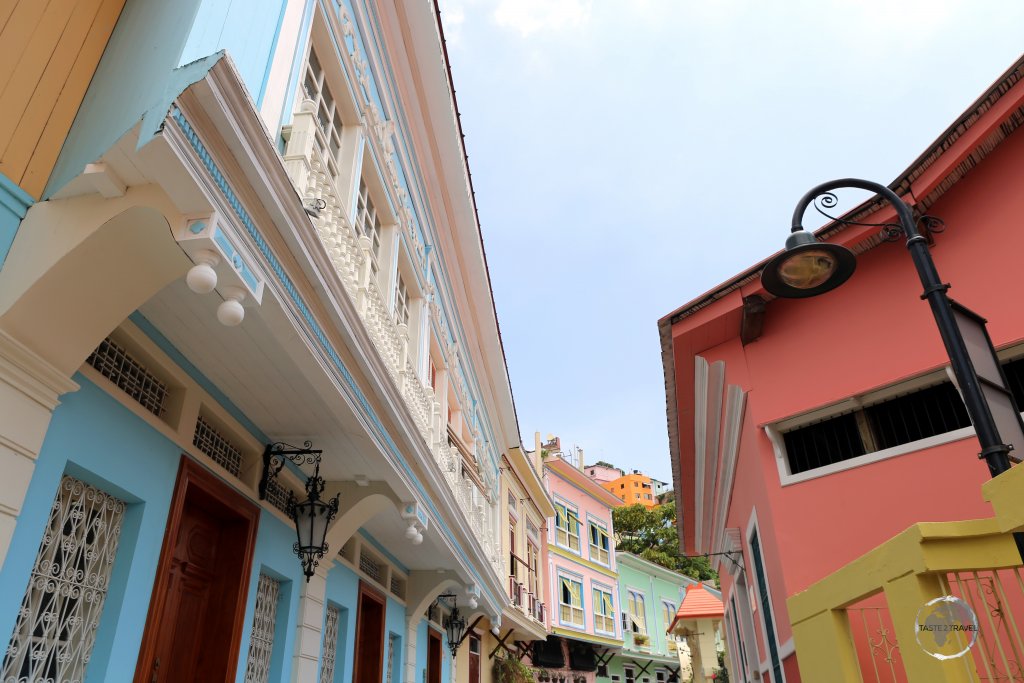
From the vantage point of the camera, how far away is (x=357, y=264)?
226 inches

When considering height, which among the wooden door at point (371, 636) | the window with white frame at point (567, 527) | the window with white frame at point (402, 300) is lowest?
the wooden door at point (371, 636)

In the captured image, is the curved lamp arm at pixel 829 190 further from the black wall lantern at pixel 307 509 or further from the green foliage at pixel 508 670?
the green foliage at pixel 508 670

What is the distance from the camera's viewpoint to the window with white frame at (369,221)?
22.8 feet

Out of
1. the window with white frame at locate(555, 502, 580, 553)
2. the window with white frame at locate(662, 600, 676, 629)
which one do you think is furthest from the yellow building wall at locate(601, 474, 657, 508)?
the window with white frame at locate(555, 502, 580, 553)

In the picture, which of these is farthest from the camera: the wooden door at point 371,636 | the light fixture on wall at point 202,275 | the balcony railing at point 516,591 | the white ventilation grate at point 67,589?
the balcony railing at point 516,591

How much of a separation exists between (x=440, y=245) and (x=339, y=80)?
15.4ft

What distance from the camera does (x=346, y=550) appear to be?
312 inches

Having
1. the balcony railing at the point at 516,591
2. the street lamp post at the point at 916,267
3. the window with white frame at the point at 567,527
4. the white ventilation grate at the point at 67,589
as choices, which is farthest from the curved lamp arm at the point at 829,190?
the window with white frame at the point at 567,527

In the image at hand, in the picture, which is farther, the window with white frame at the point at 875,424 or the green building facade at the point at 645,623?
the green building facade at the point at 645,623

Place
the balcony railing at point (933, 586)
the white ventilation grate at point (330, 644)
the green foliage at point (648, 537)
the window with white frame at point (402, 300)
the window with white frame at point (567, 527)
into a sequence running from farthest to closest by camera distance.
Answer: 1. the green foliage at point (648, 537)
2. the window with white frame at point (567, 527)
3. the window with white frame at point (402, 300)
4. the white ventilation grate at point (330, 644)
5. the balcony railing at point (933, 586)

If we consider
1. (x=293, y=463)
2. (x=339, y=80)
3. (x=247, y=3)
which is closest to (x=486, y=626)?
(x=293, y=463)

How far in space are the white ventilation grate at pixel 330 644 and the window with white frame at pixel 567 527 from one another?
18.0 m

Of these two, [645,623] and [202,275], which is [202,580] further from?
[645,623]

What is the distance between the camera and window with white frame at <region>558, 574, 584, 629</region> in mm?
24547
